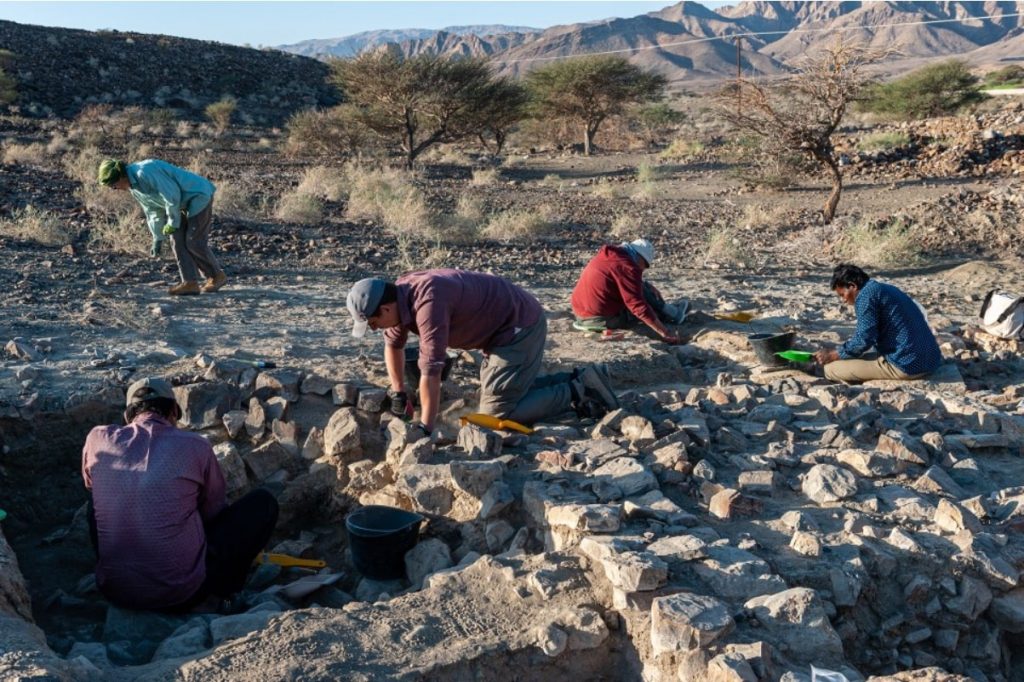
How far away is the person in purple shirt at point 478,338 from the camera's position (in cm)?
450

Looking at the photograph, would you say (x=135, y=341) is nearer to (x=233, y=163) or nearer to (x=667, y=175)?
(x=233, y=163)

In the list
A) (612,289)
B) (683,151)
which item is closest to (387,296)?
(612,289)

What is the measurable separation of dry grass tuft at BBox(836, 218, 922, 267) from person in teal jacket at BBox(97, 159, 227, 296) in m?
6.87

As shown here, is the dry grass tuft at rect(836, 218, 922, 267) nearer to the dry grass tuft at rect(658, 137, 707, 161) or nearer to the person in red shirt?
the person in red shirt

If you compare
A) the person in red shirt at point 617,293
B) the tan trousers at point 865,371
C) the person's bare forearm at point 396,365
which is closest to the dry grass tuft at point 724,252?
the person in red shirt at point 617,293

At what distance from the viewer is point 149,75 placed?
29828 mm

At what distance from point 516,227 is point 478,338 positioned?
6536mm

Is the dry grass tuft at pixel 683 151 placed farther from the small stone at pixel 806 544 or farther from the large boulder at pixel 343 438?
the small stone at pixel 806 544

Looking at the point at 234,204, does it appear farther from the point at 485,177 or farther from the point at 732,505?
the point at 732,505

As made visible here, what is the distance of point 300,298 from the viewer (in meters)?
8.01

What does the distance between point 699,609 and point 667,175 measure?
1597 cm

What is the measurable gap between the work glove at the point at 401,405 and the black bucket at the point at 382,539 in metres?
0.82

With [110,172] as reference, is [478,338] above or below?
A: below

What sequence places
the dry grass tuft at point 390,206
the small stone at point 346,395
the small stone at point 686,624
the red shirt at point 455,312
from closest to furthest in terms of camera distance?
the small stone at point 686,624
the red shirt at point 455,312
the small stone at point 346,395
the dry grass tuft at point 390,206
